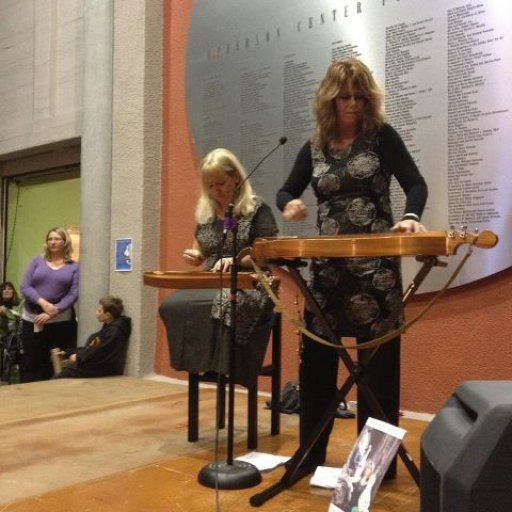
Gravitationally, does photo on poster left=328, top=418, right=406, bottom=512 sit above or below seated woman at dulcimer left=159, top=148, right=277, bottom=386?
below

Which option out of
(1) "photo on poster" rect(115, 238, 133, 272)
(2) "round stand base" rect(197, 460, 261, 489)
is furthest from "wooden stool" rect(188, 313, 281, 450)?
(1) "photo on poster" rect(115, 238, 133, 272)

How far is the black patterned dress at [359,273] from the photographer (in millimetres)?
1659

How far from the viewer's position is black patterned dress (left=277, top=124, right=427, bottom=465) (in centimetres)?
166

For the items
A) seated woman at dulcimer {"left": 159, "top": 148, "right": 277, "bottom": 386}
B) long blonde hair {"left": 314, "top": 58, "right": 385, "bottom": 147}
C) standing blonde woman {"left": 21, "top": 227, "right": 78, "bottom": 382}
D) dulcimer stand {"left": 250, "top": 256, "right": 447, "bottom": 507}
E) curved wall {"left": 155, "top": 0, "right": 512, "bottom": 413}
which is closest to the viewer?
dulcimer stand {"left": 250, "top": 256, "right": 447, "bottom": 507}

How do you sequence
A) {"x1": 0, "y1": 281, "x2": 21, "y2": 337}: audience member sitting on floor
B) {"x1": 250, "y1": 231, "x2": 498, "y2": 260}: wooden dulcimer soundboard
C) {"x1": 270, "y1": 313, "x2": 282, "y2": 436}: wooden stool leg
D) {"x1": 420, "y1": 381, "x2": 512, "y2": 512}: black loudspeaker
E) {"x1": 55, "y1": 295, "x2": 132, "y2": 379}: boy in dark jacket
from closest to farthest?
{"x1": 420, "y1": 381, "x2": 512, "y2": 512}: black loudspeaker, {"x1": 250, "y1": 231, "x2": 498, "y2": 260}: wooden dulcimer soundboard, {"x1": 270, "y1": 313, "x2": 282, "y2": 436}: wooden stool leg, {"x1": 55, "y1": 295, "x2": 132, "y2": 379}: boy in dark jacket, {"x1": 0, "y1": 281, "x2": 21, "y2": 337}: audience member sitting on floor

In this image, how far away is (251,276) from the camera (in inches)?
68.7

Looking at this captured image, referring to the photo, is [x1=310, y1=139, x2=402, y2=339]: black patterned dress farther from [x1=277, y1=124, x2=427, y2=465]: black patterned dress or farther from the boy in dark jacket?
the boy in dark jacket

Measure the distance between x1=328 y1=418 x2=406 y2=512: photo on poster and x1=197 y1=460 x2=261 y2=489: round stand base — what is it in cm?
36

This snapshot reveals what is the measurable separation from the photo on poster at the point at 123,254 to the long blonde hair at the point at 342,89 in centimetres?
234

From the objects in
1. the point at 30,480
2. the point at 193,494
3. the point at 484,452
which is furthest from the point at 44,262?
the point at 484,452

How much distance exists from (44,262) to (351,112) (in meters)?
3.09

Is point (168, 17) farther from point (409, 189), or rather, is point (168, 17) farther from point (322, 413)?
point (322, 413)

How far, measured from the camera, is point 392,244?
1.32 metres

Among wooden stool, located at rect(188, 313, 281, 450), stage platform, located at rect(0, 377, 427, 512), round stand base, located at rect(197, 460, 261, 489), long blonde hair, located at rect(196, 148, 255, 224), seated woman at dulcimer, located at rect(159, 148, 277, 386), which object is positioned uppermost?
long blonde hair, located at rect(196, 148, 255, 224)
